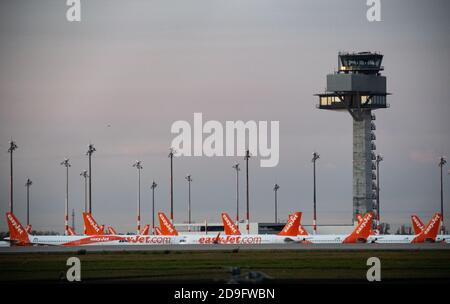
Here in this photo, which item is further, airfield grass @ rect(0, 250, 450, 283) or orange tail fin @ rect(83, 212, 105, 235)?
orange tail fin @ rect(83, 212, 105, 235)

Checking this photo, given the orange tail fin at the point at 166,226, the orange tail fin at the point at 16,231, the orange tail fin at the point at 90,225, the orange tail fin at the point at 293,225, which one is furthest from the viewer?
the orange tail fin at the point at 166,226

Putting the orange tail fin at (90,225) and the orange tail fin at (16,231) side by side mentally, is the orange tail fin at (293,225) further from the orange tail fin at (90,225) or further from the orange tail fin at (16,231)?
the orange tail fin at (16,231)

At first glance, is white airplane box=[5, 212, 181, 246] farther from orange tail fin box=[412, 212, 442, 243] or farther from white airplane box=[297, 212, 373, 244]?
orange tail fin box=[412, 212, 442, 243]

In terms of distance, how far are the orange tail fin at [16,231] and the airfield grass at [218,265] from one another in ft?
71.9

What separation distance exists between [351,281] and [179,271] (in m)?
14.8

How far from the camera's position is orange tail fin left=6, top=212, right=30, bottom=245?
386ft

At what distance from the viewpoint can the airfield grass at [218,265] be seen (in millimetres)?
63250

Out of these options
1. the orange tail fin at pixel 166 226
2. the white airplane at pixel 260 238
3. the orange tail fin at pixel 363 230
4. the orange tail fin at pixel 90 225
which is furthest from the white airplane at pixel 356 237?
the orange tail fin at pixel 90 225

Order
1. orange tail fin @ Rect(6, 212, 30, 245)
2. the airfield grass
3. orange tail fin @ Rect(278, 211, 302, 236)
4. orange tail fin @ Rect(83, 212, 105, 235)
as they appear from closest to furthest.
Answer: the airfield grass → orange tail fin @ Rect(6, 212, 30, 245) → orange tail fin @ Rect(278, 211, 302, 236) → orange tail fin @ Rect(83, 212, 105, 235)

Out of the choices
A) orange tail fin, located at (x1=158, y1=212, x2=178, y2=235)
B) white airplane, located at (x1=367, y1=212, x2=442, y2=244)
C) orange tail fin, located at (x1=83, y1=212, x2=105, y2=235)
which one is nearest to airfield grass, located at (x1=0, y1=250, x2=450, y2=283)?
white airplane, located at (x1=367, y1=212, x2=442, y2=244)

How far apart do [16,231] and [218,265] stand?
166 feet
